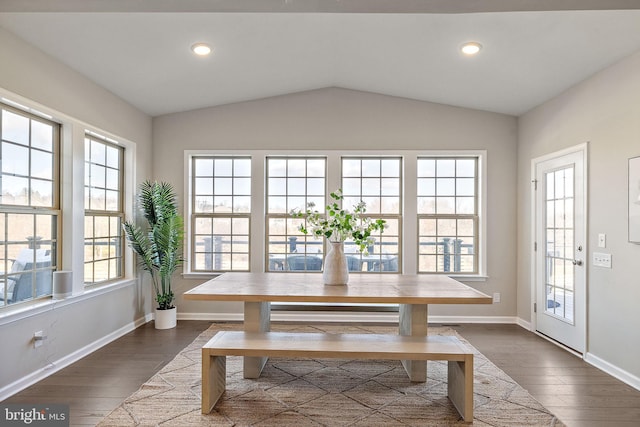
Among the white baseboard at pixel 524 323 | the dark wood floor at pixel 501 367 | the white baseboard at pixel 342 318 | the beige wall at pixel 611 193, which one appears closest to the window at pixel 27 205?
the dark wood floor at pixel 501 367

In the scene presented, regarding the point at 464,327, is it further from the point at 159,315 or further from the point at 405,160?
the point at 159,315

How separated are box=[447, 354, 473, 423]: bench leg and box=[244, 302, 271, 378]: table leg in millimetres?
1448

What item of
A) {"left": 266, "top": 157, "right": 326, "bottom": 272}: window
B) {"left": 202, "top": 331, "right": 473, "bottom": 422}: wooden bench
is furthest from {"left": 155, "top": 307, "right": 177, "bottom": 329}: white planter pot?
{"left": 202, "top": 331, "right": 473, "bottom": 422}: wooden bench

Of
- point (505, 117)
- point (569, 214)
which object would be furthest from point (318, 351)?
point (505, 117)

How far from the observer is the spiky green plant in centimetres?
436

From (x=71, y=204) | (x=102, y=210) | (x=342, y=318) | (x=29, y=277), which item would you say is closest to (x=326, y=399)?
(x=342, y=318)

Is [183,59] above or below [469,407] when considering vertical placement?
above

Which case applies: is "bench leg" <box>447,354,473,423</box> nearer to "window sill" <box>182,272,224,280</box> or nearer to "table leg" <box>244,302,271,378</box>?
"table leg" <box>244,302,271,378</box>

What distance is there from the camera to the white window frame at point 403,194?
4875mm

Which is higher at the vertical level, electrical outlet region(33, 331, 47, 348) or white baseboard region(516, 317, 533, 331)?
electrical outlet region(33, 331, 47, 348)

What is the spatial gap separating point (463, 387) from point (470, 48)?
8.94 feet

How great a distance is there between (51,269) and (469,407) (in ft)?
11.2

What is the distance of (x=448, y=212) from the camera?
498cm

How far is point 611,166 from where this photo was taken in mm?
3301
